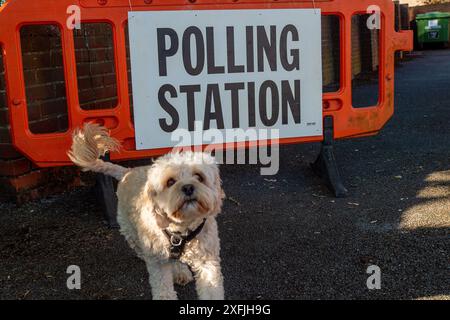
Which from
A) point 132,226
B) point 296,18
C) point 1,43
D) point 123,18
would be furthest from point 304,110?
A: point 1,43

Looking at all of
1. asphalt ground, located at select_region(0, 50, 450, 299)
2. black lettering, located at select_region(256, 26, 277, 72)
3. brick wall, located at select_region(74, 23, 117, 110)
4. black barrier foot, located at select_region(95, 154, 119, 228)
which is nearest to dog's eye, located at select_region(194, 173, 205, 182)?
asphalt ground, located at select_region(0, 50, 450, 299)

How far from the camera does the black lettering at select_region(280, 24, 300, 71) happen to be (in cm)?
457

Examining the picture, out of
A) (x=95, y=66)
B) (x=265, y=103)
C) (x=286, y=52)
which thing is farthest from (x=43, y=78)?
(x=286, y=52)

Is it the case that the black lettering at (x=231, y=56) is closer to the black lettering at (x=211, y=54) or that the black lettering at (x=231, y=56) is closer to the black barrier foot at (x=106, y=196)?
the black lettering at (x=211, y=54)

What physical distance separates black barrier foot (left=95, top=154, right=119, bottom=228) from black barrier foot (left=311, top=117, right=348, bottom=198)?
1.80m

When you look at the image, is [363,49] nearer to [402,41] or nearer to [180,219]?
[402,41]

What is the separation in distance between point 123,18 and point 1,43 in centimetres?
87

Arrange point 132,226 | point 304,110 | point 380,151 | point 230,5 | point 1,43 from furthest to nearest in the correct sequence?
point 380,151
point 304,110
point 230,5
point 1,43
point 132,226

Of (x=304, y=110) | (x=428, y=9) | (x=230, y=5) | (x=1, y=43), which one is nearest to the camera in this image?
(x=1, y=43)

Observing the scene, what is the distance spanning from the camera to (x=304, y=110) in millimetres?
4746

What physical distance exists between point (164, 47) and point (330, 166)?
1.72m

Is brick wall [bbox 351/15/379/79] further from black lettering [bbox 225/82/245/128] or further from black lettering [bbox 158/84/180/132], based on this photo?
black lettering [bbox 158/84/180/132]

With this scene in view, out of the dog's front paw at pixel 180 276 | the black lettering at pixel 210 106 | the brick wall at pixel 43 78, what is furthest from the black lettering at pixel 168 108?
the dog's front paw at pixel 180 276
